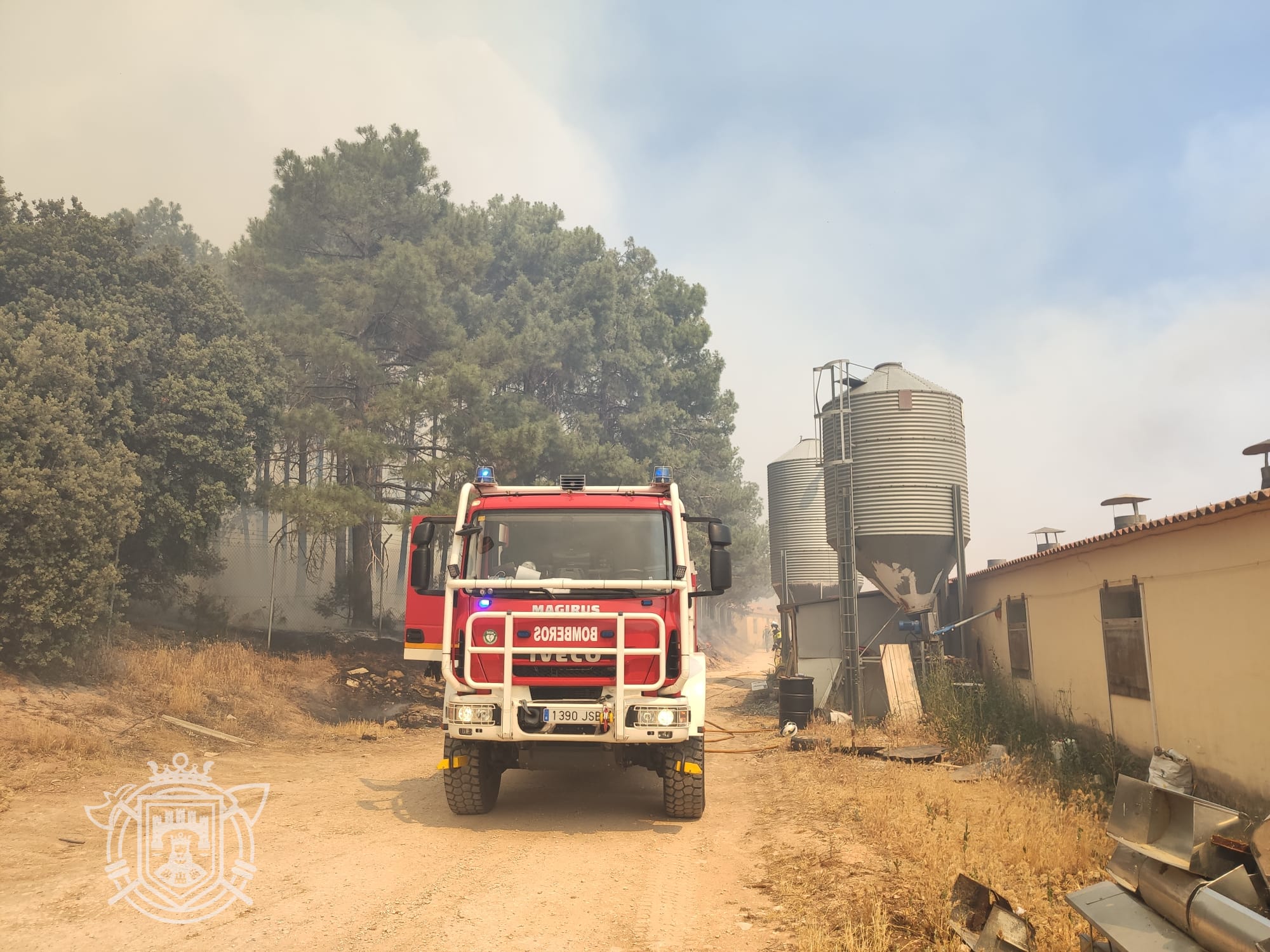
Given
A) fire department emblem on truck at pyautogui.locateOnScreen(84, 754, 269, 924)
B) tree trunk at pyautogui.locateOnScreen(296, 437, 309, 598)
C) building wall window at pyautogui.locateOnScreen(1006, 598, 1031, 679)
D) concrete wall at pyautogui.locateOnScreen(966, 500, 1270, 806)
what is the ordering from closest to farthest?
fire department emblem on truck at pyautogui.locateOnScreen(84, 754, 269, 924), concrete wall at pyautogui.locateOnScreen(966, 500, 1270, 806), building wall window at pyautogui.locateOnScreen(1006, 598, 1031, 679), tree trunk at pyautogui.locateOnScreen(296, 437, 309, 598)

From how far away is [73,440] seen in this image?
1496 cm

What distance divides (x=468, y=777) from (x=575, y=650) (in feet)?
6.14

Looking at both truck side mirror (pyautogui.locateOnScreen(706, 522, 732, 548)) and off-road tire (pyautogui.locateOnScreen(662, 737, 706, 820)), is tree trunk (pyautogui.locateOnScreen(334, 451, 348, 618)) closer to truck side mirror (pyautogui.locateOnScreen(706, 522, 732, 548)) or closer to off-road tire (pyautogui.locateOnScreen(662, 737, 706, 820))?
truck side mirror (pyautogui.locateOnScreen(706, 522, 732, 548))

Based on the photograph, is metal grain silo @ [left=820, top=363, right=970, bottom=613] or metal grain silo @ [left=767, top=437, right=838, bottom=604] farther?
metal grain silo @ [left=767, top=437, right=838, bottom=604]

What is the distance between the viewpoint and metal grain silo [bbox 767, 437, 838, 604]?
26.1 metres

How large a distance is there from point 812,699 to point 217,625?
14.3 metres

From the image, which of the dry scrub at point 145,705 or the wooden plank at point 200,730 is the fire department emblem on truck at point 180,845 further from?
the wooden plank at point 200,730

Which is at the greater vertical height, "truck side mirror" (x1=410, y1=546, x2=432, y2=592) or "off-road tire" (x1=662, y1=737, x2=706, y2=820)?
"truck side mirror" (x1=410, y1=546, x2=432, y2=592)

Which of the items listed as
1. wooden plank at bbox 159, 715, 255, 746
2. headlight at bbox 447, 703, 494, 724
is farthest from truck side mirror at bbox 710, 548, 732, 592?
wooden plank at bbox 159, 715, 255, 746

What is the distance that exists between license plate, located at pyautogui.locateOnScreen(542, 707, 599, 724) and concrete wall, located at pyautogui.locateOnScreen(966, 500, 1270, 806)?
20.3 feet

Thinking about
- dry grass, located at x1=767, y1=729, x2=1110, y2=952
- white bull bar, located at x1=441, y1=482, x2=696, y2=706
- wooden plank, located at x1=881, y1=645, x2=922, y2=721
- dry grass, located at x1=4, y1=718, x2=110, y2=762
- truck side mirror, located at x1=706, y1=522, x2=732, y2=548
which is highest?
truck side mirror, located at x1=706, y1=522, x2=732, y2=548

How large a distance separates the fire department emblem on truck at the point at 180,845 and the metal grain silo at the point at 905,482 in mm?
→ 11591

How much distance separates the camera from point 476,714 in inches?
305

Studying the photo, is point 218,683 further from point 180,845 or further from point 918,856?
point 918,856
